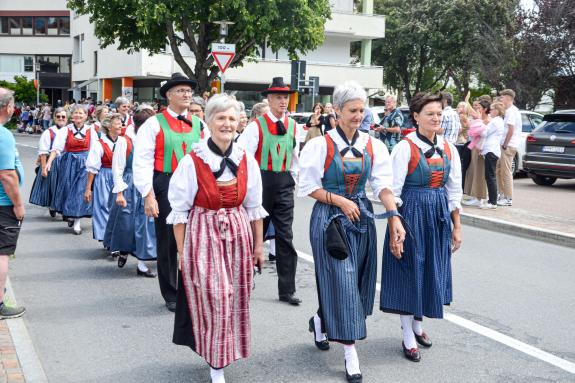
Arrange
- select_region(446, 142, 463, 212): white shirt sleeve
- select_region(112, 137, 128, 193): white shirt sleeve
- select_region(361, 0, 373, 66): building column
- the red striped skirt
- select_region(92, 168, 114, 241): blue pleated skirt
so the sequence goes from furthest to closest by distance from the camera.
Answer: select_region(361, 0, 373, 66): building column, select_region(92, 168, 114, 241): blue pleated skirt, select_region(112, 137, 128, 193): white shirt sleeve, select_region(446, 142, 463, 212): white shirt sleeve, the red striped skirt

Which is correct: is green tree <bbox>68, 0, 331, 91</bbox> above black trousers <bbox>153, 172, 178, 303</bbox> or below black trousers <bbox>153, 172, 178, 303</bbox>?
above

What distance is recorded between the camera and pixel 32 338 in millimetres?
5523

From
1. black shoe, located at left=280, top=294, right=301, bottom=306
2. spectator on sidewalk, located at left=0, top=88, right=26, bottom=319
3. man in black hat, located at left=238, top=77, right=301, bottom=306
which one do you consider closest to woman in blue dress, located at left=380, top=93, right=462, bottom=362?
black shoe, located at left=280, top=294, right=301, bottom=306

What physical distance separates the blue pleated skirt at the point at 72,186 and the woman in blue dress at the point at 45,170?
227 millimetres

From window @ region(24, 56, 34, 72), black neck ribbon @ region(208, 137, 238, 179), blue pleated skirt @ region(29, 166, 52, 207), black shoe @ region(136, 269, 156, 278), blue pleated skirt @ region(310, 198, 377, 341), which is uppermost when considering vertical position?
window @ region(24, 56, 34, 72)

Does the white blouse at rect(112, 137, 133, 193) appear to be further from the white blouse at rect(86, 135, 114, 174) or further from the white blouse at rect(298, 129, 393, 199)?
the white blouse at rect(298, 129, 393, 199)

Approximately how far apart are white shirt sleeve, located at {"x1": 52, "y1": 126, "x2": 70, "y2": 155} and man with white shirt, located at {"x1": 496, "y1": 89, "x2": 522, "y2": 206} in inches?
294

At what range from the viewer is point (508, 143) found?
13.0 metres

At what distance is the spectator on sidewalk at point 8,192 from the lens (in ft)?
17.9

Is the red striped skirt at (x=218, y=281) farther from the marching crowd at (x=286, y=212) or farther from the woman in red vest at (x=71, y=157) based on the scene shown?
the woman in red vest at (x=71, y=157)

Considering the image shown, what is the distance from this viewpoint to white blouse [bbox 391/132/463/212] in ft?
16.9

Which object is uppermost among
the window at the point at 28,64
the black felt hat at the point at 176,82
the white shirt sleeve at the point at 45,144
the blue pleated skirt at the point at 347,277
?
the window at the point at 28,64

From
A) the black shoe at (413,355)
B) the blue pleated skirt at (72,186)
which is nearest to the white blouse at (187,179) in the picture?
the black shoe at (413,355)

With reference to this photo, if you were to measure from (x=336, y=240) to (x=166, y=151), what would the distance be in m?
2.21
